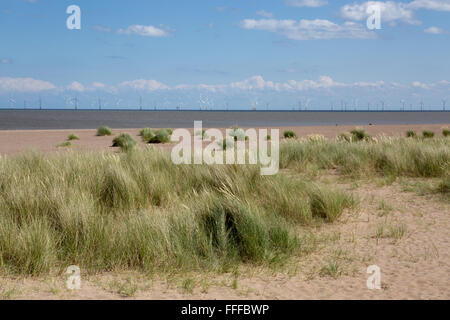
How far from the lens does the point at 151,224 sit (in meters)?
6.14

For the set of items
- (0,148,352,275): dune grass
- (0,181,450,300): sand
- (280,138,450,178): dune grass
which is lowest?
(0,181,450,300): sand

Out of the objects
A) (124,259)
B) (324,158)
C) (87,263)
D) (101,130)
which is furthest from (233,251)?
(101,130)

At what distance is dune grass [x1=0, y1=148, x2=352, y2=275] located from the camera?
5660mm

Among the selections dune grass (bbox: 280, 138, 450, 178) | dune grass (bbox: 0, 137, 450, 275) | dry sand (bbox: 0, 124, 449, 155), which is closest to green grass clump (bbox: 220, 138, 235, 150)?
dry sand (bbox: 0, 124, 449, 155)

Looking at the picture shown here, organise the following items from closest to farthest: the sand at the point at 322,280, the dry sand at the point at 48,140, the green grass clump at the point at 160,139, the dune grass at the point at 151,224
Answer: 1. the sand at the point at 322,280
2. the dune grass at the point at 151,224
3. the dry sand at the point at 48,140
4. the green grass clump at the point at 160,139

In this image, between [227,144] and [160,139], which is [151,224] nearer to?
[227,144]

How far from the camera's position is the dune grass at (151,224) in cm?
566

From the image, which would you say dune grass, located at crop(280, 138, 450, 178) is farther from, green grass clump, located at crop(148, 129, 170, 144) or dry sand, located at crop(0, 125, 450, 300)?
green grass clump, located at crop(148, 129, 170, 144)

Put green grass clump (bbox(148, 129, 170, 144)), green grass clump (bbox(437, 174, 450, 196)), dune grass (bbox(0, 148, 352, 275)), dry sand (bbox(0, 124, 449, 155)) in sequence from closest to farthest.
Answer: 1. dune grass (bbox(0, 148, 352, 275))
2. green grass clump (bbox(437, 174, 450, 196))
3. dry sand (bbox(0, 124, 449, 155))
4. green grass clump (bbox(148, 129, 170, 144))

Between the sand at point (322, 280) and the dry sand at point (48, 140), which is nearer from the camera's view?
the sand at point (322, 280)

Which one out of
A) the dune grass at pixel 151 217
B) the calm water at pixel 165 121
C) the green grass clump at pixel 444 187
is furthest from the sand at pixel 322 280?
the calm water at pixel 165 121

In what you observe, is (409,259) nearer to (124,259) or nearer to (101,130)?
(124,259)

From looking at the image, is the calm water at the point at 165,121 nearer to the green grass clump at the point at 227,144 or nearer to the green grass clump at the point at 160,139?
the green grass clump at the point at 160,139
